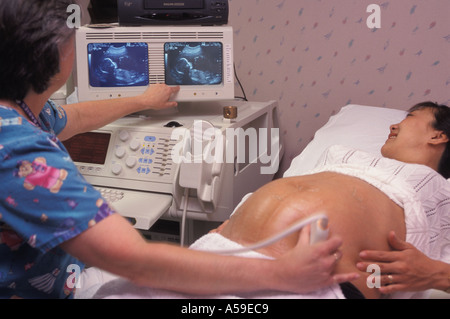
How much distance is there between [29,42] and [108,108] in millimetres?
774

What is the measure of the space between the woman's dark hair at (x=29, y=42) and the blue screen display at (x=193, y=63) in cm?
89

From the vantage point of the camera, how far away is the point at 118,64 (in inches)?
68.3

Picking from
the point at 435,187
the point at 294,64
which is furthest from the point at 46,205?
the point at 294,64

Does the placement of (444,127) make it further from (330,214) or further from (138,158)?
(138,158)

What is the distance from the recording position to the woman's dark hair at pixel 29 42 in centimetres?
80

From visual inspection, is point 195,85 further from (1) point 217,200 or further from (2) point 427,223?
(2) point 427,223

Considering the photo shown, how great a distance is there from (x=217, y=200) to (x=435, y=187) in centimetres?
73

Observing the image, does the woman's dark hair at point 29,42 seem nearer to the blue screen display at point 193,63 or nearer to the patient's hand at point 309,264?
the patient's hand at point 309,264
